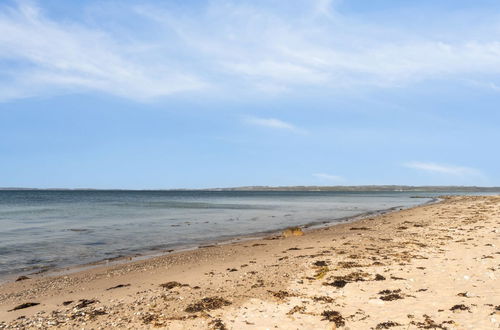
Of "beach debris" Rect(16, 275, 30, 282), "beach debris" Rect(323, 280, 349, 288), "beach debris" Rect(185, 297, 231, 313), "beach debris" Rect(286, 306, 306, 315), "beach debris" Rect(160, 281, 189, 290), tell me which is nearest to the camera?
"beach debris" Rect(286, 306, 306, 315)

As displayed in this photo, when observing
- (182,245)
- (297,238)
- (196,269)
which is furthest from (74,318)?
(297,238)

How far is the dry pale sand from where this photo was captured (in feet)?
24.1

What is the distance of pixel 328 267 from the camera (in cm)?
1170

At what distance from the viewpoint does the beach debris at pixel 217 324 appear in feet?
23.2

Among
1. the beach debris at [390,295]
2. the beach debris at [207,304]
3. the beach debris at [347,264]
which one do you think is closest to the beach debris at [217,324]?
the beach debris at [207,304]

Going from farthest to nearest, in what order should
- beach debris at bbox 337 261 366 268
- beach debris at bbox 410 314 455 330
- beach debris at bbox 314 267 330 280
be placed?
beach debris at bbox 337 261 366 268
beach debris at bbox 314 267 330 280
beach debris at bbox 410 314 455 330

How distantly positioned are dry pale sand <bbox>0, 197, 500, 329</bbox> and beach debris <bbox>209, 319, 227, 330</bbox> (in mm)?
19

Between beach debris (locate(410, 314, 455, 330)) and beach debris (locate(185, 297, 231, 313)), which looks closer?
beach debris (locate(410, 314, 455, 330))

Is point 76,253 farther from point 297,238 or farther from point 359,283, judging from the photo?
point 359,283

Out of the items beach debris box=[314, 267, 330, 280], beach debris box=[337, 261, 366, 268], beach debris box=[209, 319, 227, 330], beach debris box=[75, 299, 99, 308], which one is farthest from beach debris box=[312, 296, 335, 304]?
beach debris box=[75, 299, 99, 308]

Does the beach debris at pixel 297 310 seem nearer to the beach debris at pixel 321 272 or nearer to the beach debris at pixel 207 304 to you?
the beach debris at pixel 207 304

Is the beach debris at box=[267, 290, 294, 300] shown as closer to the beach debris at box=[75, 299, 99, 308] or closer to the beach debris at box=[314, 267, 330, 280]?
the beach debris at box=[314, 267, 330, 280]

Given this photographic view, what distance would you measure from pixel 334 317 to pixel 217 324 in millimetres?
2240

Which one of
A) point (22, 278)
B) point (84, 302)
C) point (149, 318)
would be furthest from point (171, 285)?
point (22, 278)
